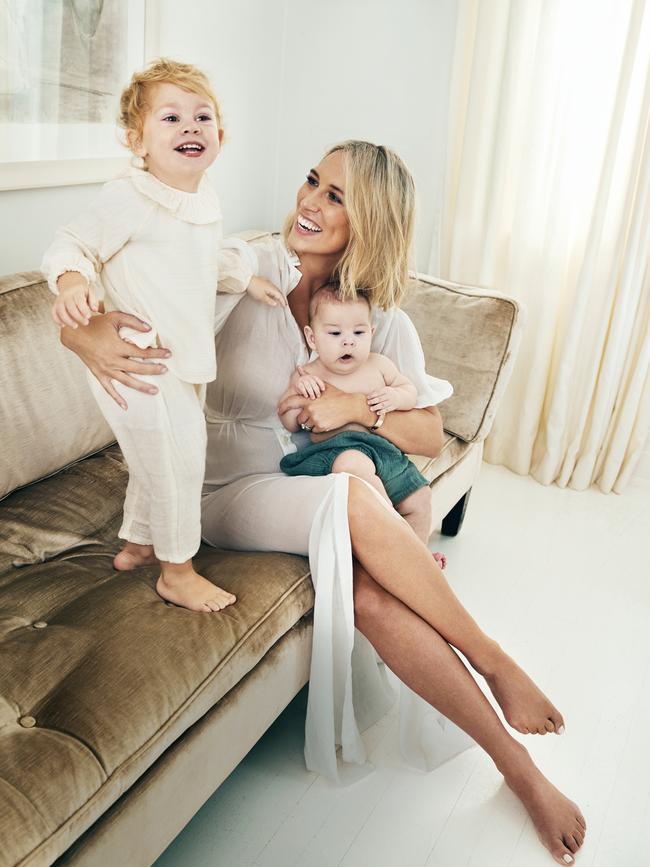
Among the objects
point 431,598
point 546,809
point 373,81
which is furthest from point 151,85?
point 373,81

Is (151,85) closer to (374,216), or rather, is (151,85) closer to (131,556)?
(374,216)

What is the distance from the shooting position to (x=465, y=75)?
281cm

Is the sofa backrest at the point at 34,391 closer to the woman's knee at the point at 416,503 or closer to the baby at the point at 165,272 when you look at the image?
the baby at the point at 165,272

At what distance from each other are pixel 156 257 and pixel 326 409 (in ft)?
1.81

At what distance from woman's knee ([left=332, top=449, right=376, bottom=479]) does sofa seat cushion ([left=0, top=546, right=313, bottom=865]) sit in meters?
0.20

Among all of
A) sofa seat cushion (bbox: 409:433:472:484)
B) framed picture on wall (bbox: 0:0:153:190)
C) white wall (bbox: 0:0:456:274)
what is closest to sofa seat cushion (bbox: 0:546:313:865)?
sofa seat cushion (bbox: 409:433:472:484)

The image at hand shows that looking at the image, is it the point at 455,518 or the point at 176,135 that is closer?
the point at 176,135

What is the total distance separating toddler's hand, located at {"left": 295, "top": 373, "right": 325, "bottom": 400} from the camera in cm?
168

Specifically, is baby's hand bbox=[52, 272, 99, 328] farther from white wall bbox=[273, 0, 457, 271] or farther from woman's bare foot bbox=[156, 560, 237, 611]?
white wall bbox=[273, 0, 457, 271]

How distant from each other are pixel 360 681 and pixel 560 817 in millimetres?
451

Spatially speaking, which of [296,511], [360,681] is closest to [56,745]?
[296,511]

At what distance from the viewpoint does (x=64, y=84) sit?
6.61 ft

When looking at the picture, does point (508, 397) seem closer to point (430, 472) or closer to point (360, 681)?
point (430, 472)

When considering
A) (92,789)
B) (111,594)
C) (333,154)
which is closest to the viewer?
(92,789)
